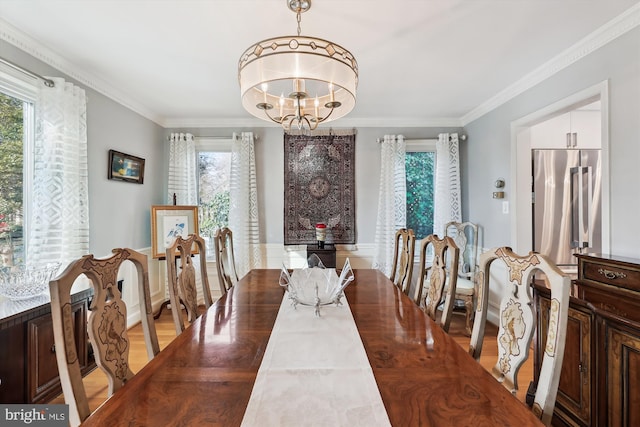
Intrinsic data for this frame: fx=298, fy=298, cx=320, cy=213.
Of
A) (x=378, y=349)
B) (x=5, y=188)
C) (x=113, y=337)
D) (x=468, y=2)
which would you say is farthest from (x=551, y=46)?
(x=5, y=188)

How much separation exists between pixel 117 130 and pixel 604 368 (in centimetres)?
427

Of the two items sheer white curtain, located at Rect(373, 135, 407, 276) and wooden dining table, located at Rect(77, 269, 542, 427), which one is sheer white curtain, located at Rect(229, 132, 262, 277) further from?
wooden dining table, located at Rect(77, 269, 542, 427)

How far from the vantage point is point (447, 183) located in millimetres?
3934

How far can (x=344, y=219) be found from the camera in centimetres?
410

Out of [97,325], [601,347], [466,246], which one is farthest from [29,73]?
[466,246]

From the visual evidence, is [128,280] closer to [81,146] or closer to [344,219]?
[81,146]

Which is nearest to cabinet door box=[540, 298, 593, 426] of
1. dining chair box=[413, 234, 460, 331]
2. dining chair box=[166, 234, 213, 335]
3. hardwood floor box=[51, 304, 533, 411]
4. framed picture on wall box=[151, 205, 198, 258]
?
hardwood floor box=[51, 304, 533, 411]

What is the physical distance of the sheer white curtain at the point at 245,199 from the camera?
391cm

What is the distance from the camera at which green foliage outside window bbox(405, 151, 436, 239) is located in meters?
4.16

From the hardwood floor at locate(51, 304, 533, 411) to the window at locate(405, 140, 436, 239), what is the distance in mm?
1237

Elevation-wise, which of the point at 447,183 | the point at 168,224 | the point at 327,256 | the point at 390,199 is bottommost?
the point at 327,256

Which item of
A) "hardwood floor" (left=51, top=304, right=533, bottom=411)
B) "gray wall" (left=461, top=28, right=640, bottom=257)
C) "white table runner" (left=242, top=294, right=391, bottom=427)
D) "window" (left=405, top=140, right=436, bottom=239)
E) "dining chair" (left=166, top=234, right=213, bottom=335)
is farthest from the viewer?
"window" (left=405, top=140, right=436, bottom=239)

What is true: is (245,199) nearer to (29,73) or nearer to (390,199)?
(390,199)

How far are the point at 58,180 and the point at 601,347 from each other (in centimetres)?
365
